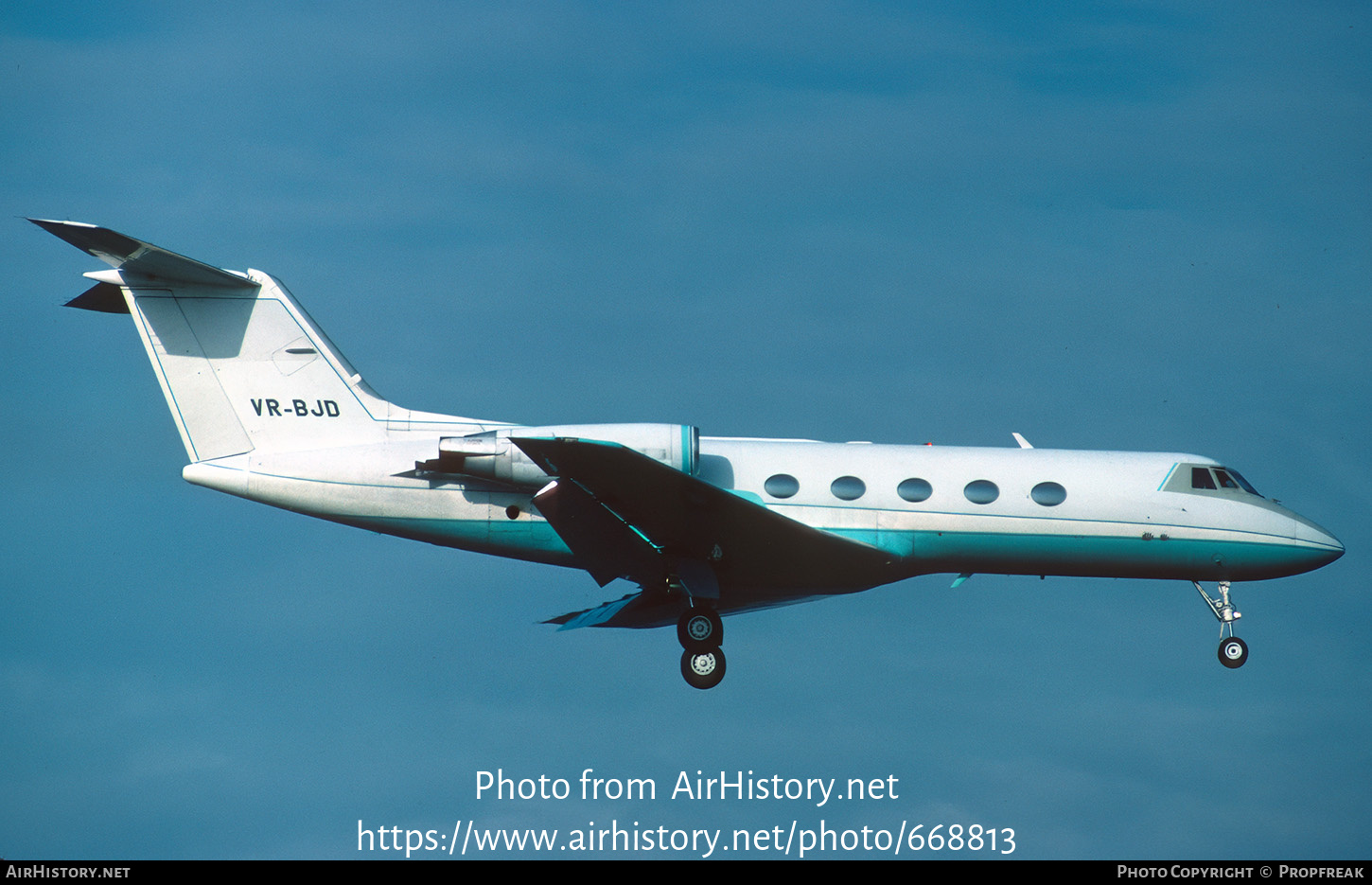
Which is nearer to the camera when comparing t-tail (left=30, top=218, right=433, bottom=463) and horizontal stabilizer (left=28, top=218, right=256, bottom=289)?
horizontal stabilizer (left=28, top=218, right=256, bottom=289)

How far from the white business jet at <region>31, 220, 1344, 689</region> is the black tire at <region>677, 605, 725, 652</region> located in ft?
0.10

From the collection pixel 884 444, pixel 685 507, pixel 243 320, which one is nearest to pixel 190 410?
pixel 243 320

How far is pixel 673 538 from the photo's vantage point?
22250 millimetres

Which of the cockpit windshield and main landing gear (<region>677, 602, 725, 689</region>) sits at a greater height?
the cockpit windshield

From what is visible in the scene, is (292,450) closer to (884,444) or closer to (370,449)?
(370,449)

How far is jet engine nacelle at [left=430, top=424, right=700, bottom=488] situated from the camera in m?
21.2

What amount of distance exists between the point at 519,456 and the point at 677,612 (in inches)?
181

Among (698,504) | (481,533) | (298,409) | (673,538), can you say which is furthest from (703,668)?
(298,409)

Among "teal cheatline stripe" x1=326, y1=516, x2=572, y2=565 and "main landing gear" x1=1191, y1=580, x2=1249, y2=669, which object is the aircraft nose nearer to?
"main landing gear" x1=1191, y1=580, x2=1249, y2=669

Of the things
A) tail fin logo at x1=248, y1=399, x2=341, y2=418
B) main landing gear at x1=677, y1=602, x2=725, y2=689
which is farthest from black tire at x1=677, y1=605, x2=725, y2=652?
tail fin logo at x1=248, y1=399, x2=341, y2=418

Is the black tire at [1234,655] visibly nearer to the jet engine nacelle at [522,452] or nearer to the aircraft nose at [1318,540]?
the aircraft nose at [1318,540]

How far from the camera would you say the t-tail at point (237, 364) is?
2306 cm

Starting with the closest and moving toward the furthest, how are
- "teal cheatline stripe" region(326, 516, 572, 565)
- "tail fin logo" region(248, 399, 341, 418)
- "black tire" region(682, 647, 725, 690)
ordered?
"black tire" region(682, 647, 725, 690), "teal cheatline stripe" region(326, 516, 572, 565), "tail fin logo" region(248, 399, 341, 418)

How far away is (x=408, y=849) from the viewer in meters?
19.1
